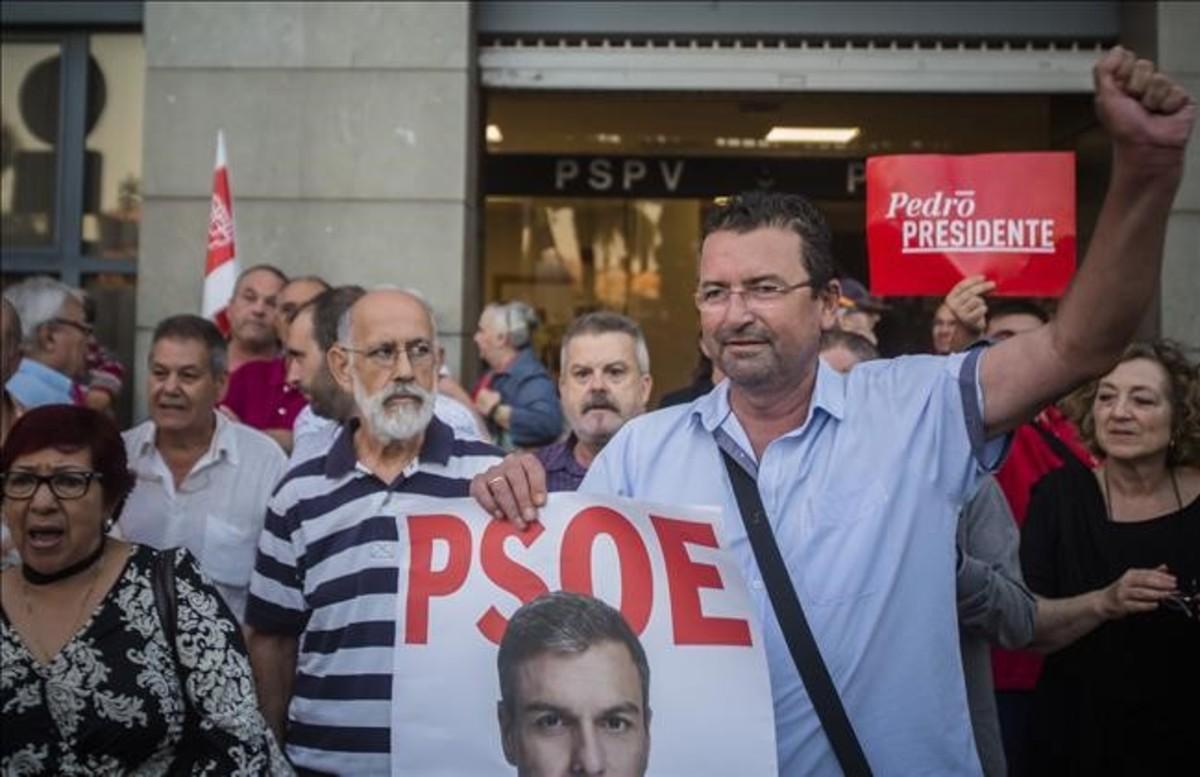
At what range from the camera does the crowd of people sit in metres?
2.74

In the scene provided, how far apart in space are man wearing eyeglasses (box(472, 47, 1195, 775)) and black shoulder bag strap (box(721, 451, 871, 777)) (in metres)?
0.02

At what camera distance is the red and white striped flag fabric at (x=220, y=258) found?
25.1 feet

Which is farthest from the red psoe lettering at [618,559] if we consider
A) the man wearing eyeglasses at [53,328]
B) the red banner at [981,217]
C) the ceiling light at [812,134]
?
the ceiling light at [812,134]

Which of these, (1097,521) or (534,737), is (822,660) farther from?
(1097,521)

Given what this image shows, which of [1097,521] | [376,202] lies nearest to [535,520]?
[1097,521]

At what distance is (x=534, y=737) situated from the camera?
9.09 ft

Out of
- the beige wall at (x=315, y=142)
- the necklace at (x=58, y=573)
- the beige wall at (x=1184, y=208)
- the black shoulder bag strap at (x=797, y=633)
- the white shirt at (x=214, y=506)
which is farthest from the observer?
the beige wall at (x=315, y=142)

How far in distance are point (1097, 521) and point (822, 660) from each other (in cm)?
244

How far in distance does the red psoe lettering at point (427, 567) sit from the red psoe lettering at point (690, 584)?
1.32 feet

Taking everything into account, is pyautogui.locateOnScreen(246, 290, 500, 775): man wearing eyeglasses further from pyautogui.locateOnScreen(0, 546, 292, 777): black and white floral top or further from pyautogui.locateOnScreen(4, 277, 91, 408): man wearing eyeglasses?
pyautogui.locateOnScreen(4, 277, 91, 408): man wearing eyeglasses

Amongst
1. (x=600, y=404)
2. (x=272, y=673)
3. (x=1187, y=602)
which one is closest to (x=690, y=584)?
(x=272, y=673)

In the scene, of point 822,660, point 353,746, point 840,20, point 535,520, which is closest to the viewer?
point 822,660

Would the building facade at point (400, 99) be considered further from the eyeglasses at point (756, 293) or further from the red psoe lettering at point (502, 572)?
A: the eyeglasses at point (756, 293)

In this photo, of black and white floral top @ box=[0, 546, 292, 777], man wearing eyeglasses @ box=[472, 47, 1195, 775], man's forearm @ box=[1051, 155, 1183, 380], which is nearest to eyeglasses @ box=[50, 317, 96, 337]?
black and white floral top @ box=[0, 546, 292, 777]
